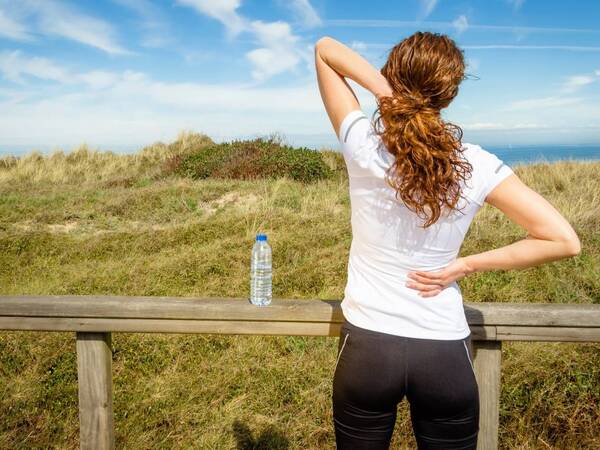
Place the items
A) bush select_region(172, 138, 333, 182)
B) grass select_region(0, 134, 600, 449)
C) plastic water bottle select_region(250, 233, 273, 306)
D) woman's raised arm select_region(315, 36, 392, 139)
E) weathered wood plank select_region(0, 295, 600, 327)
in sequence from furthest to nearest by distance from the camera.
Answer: bush select_region(172, 138, 333, 182) < grass select_region(0, 134, 600, 449) < plastic water bottle select_region(250, 233, 273, 306) < weathered wood plank select_region(0, 295, 600, 327) < woman's raised arm select_region(315, 36, 392, 139)

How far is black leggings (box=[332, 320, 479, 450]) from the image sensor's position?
1.68m

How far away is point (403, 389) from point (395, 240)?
504 millimetres

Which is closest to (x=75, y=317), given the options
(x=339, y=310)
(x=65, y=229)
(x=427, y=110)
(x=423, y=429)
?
(x=339, y=310)

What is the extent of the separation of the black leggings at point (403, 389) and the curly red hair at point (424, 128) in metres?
0.44

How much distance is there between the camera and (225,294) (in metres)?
6.23

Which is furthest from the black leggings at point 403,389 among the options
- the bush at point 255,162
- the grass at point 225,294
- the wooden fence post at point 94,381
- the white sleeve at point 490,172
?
the bush at point 255,162

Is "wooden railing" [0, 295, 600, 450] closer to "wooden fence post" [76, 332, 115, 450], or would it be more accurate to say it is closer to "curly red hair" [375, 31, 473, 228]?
"wooden fence post" [76, 332, 115, 450]

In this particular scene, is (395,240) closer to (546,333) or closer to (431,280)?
(431,280)

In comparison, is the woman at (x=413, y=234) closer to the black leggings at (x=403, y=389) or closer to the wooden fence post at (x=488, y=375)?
the black leggings at (x=403, y=389)

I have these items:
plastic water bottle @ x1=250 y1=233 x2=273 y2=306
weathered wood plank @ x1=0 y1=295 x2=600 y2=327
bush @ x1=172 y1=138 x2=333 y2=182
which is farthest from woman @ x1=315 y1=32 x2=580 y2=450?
bush @ x1=172 y1=138 x2=333 y2=182

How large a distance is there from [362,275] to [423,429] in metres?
0.57

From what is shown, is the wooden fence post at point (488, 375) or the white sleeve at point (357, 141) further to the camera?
the wooden fence post at point (488, 375)

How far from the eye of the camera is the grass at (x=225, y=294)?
359 centimetres

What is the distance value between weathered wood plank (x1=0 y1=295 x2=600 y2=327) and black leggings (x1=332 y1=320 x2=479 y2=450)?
0.40 meters
